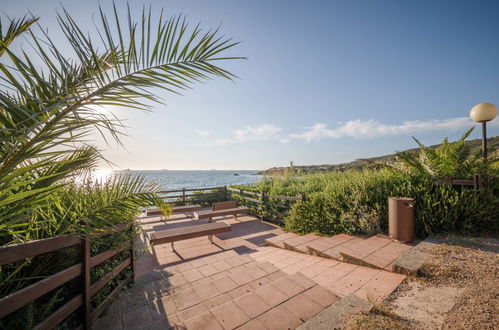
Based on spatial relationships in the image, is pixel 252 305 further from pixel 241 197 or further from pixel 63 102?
pixel 241 197

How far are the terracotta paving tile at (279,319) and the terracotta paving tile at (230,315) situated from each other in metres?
0.16

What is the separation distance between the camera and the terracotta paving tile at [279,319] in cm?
173

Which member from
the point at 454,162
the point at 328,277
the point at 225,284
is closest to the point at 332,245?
the point at 328,277

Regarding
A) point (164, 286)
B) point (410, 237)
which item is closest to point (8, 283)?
point (164, 286)

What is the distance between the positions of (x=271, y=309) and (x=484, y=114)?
689 centimetres

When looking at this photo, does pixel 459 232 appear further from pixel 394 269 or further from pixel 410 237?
pixel 394 269

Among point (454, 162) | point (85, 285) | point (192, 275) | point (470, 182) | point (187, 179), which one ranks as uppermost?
point (454, 162)

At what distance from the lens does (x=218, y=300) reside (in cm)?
227

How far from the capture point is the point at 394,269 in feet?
8.45

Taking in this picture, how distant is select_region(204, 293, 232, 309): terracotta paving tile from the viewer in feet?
7.18

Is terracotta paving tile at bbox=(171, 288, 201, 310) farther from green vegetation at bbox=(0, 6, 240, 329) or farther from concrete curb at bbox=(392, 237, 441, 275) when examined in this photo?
concrete curb at bbox=(392, 237, 441, 275)

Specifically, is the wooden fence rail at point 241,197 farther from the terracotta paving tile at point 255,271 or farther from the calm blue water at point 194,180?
the terracotta paving tile at point 255,271

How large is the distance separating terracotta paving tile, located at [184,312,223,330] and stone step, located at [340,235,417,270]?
2.20m

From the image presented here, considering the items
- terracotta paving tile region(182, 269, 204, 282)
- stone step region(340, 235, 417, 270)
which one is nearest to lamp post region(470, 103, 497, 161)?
stone step region(340, 235, 417, 270)
